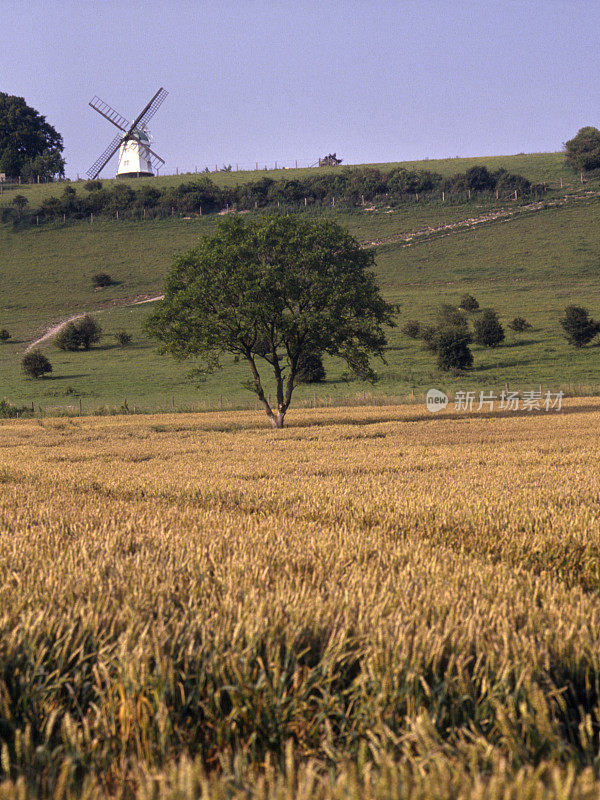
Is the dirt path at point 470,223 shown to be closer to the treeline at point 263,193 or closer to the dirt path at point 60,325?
the treeline at point 263,193

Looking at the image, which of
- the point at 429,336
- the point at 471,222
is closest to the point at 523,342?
the point at 429,336

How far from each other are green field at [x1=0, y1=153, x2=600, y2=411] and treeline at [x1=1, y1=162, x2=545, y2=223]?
6.55 m

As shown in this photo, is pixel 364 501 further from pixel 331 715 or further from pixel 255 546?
pixel 331 715

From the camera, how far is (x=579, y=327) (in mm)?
66062

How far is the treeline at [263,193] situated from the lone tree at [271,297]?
115 meters

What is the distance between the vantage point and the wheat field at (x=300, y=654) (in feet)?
6.38

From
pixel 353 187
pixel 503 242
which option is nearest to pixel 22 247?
pixel 353 187

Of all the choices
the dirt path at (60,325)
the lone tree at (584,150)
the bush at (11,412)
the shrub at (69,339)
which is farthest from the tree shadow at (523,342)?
the lone tree at (584,150)

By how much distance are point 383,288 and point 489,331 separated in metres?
32.0

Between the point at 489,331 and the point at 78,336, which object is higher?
the point at 78,336

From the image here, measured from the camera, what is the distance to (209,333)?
31.1m

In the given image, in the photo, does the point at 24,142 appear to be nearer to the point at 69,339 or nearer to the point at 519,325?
the point at 69,339

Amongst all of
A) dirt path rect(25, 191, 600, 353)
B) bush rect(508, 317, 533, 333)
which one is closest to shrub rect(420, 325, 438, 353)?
bush rect(508, 317, 533, 333)

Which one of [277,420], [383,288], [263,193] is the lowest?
[277,420]
